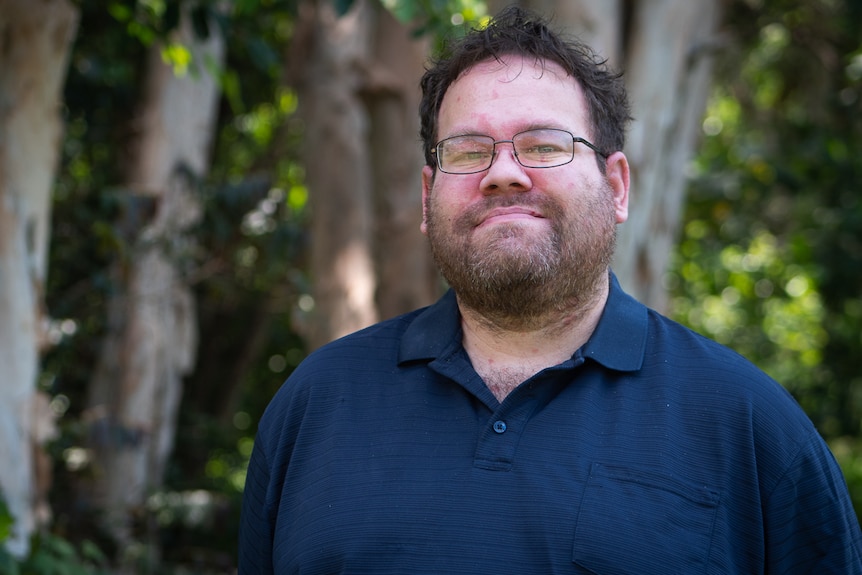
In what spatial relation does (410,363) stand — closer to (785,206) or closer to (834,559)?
(834,559)

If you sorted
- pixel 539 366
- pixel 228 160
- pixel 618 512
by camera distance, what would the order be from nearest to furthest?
1. pixel 618 512
2. pixel 539 366
3. pixel 228 160

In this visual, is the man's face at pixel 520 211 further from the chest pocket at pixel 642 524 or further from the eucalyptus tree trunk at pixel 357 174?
the eucalyptus tree trunk at pixel 357 174

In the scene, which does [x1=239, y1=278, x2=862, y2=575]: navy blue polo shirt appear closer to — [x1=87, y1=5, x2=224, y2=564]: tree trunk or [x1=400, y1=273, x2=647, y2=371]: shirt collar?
[x1=400, y1=273, x2=647, y2=371]: shirt collar

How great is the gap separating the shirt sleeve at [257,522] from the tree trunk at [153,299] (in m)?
4.08

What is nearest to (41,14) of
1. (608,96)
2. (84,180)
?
(608,96)

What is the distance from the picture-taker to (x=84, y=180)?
7.72 metres

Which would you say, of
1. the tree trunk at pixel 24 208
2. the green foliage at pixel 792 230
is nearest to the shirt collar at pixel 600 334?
the tree trunk at pixel 24 208

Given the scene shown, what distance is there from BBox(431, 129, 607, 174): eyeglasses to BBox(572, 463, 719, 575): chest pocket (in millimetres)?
650

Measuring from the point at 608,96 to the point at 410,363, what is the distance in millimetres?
784

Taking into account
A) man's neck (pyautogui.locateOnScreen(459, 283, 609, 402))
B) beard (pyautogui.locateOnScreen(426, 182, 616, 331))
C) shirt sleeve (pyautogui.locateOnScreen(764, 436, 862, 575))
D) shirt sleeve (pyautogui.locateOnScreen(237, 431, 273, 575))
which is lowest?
shirt sleeve (pyautogui.locateOnScreen(237, 431, 273, 575))

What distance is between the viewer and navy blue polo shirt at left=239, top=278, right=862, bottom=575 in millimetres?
1707

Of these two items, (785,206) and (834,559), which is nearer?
(834,559)


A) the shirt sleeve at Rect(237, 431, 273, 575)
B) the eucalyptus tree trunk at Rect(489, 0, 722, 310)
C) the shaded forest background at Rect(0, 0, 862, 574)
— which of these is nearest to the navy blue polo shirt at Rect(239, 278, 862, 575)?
the shirt sleeve at Rect(237, 431, 273, 575)

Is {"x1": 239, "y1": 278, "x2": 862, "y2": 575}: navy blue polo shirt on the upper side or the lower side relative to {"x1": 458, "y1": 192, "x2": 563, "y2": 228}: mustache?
lower
